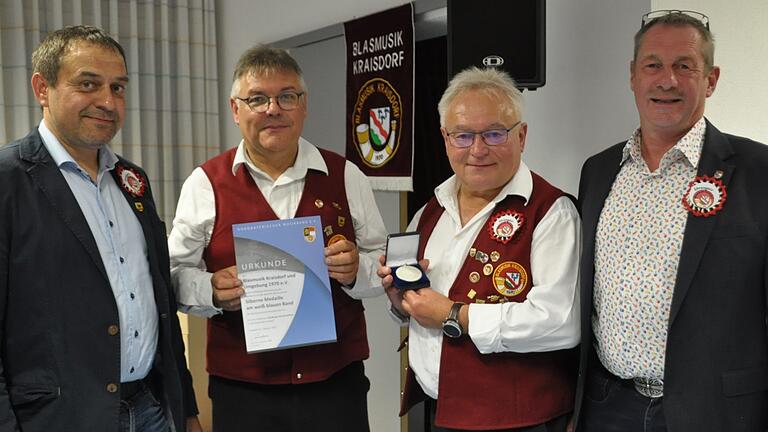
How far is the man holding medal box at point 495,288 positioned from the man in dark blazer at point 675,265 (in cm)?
9

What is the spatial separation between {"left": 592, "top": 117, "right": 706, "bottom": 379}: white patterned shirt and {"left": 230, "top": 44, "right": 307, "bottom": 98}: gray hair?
109 centimetres

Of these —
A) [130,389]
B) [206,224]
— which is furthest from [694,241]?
[130,389]

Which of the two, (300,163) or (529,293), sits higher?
(300,163)

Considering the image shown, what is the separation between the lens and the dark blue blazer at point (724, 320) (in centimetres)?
170

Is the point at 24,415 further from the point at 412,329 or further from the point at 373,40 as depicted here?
the point at 373,40

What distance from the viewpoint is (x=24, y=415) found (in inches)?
66.3

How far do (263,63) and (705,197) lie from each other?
136 centimetres

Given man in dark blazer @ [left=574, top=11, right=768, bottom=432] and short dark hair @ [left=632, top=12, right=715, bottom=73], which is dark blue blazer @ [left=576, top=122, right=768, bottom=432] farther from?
short dark hair @ [left=632, top=12, right=715, bottom=73]

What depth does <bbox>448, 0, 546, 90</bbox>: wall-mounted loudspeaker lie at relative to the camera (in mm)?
2541

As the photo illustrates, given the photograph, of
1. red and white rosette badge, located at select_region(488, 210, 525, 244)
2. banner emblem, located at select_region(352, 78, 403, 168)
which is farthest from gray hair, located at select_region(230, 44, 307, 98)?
banner emblem, located at select_region(352, 78, 403, 168)

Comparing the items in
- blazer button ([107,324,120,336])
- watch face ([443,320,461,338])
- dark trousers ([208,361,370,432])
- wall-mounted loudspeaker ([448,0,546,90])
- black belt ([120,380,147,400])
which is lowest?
dark trousers ([208,361,370,432])

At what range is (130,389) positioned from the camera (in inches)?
74.4

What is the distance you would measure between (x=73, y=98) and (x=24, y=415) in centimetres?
83

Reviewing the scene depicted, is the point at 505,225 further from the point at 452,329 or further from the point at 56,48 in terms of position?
the point at 56,48
